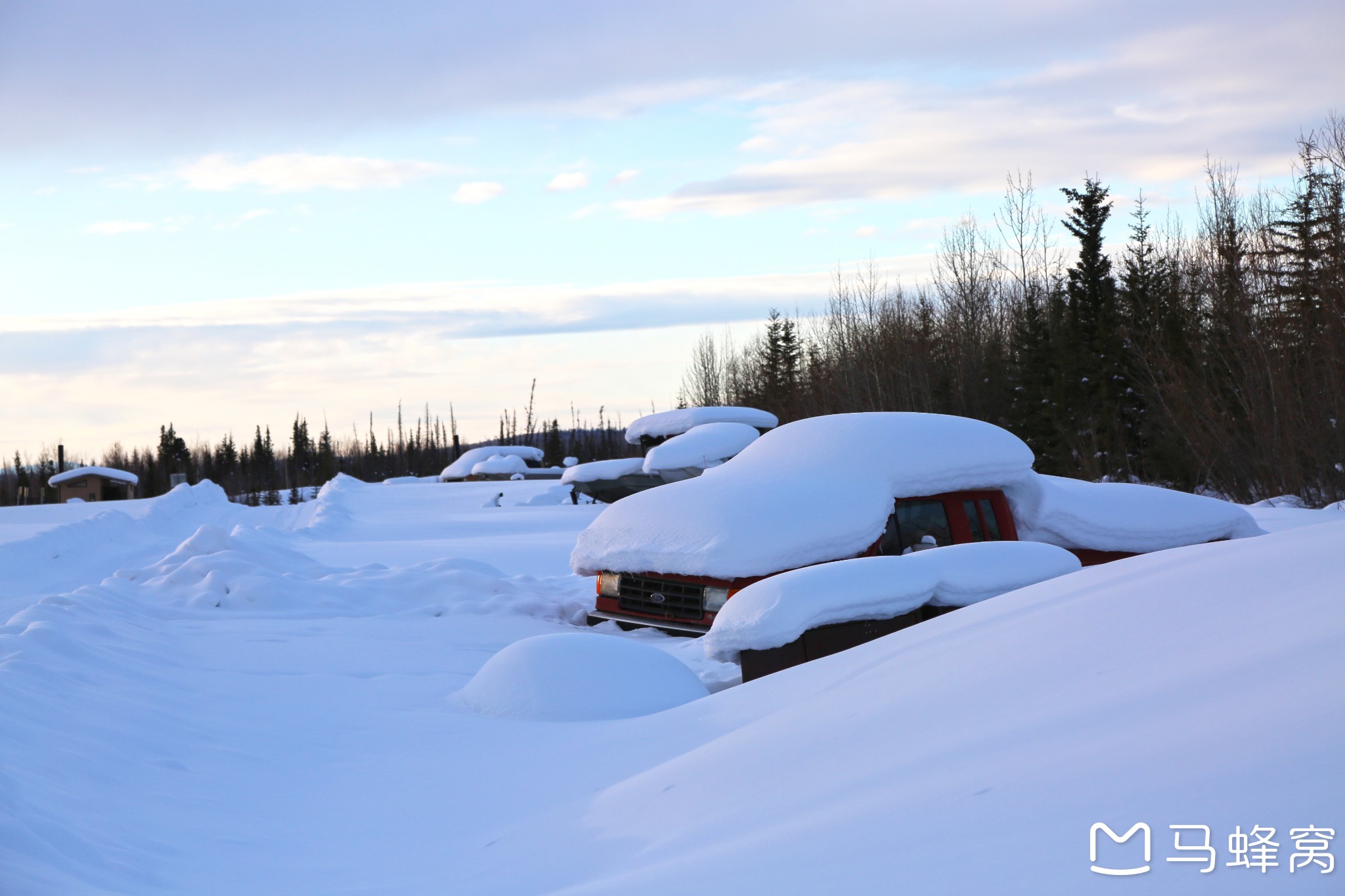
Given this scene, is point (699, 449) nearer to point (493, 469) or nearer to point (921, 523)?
point (921, 523)

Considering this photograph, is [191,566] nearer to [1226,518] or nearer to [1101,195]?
[1226,518]

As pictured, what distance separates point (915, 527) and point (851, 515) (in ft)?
2.32

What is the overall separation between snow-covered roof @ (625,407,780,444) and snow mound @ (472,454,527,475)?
15056mm

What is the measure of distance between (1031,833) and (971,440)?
627cm

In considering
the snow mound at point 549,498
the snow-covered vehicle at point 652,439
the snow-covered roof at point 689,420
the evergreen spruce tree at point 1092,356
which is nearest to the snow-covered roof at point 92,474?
the snow mound at point 549,498

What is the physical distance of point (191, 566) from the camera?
881 centimetres

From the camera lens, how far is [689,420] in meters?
20.4

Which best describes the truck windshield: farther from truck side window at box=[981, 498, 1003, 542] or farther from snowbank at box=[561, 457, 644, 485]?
snowbank at box=[561, 457, 644, 485]

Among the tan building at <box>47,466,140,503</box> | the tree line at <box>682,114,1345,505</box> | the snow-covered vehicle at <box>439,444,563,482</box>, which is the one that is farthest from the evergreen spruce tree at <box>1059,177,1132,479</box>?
the tan building at <box>47,466,140,503</box>

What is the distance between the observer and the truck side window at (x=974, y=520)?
749 centimetres

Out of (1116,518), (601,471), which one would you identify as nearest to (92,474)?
(601,471)

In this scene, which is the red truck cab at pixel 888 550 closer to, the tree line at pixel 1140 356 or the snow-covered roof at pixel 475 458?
the tree line at pixel 1140 356

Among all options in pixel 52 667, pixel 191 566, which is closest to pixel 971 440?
pixel 52 667

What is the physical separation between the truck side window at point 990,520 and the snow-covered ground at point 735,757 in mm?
2463
